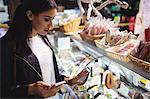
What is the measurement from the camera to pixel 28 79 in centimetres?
158

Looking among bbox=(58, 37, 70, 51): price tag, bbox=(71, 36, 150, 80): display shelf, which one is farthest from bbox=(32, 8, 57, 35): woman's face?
bbox=(58, 37, 70, 51): price tag

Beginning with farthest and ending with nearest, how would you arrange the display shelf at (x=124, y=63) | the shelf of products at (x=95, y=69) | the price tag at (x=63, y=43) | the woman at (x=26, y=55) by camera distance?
the price tag at (x=63, y=43), the woman at (x=26, y=55), the shelf of products at (x=95, y=69), the display shelf at (x=124, y=63)

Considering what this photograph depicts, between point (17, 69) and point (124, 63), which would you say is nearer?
point (124, 63)

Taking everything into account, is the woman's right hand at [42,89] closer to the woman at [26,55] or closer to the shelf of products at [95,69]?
the woman at [26,55]

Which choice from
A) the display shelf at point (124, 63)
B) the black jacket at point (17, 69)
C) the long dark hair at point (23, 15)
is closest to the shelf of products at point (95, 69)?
the display shelf at point (124, 63)

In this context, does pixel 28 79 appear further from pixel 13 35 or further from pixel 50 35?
pixel 50 35

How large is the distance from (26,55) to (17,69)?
108 millimetres

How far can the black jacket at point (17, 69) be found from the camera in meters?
1.50

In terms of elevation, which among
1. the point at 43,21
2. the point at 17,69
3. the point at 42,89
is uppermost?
the point at 43,21

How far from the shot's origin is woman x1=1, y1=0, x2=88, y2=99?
1.51 meters

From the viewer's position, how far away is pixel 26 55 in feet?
5.20

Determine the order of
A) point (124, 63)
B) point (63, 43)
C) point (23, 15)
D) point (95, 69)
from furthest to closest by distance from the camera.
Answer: point (63, 43)
point (95, 69)
point (23, 15)
point (124, 63)

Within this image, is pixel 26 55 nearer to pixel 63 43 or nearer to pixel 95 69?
pixel 95 69

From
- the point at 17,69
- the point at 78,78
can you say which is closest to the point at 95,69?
the point at 78,78
